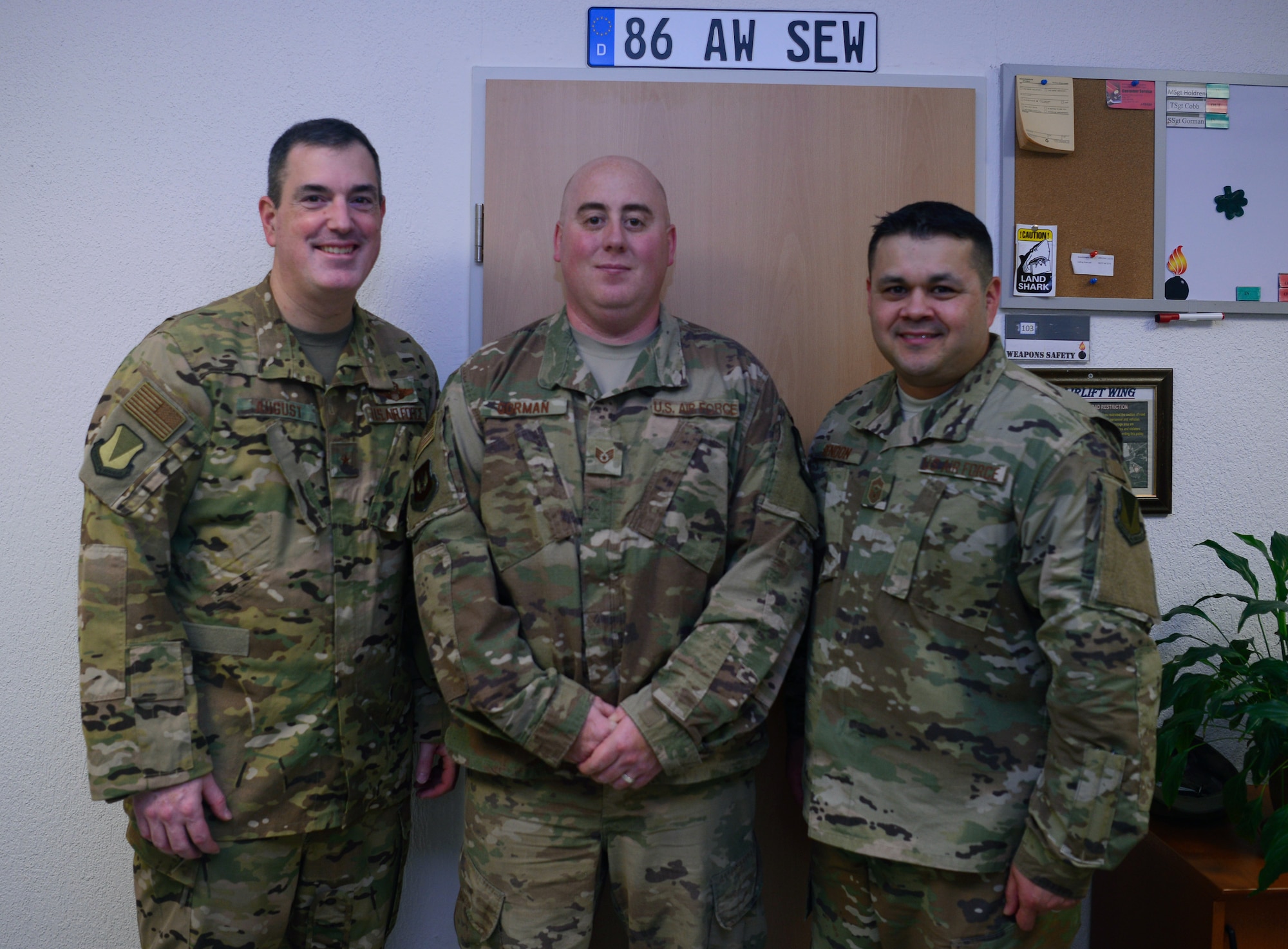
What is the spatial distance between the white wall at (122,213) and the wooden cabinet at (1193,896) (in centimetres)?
164

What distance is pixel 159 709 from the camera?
56.8 inches

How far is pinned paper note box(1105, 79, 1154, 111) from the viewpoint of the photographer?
6.86 feet

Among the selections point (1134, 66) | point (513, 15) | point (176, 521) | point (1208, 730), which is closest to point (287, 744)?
point (176, 521)

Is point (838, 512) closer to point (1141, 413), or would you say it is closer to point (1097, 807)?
point (1097, 807)

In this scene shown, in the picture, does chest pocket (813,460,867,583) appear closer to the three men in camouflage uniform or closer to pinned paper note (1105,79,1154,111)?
the three men in camouflage uniform

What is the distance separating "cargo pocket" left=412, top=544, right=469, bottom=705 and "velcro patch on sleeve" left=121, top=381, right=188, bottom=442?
0.51m

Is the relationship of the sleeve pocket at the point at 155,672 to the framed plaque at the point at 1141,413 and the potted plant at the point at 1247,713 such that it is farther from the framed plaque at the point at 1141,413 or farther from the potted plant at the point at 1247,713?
the framed plaque at the point at 1141,413

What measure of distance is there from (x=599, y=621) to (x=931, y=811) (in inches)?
26.3

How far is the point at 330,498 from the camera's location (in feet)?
5.21

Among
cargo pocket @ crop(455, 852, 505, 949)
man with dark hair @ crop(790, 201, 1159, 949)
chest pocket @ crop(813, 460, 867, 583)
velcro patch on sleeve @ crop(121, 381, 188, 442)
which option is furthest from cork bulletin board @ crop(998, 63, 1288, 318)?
velcro patch on sleeve @ crop(121, 381, 188, 442)

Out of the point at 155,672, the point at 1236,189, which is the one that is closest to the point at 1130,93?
the point at 1236,189

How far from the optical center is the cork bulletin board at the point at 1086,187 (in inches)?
82.3

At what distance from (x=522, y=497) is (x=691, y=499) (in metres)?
0.33

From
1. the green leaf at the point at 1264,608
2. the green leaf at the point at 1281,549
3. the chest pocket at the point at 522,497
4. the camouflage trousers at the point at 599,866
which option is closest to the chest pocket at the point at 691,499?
the chest pocket at the point at 522,497
